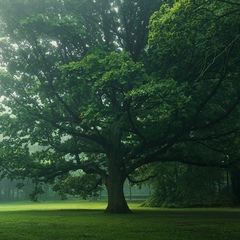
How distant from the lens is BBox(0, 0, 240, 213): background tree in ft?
64.1

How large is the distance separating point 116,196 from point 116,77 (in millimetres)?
11351

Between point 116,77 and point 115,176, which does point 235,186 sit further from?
point 116,77

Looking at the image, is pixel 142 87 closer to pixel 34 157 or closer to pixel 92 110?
pixel 92 110

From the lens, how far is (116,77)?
19.5 metres

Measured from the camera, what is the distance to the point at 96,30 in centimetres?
2722

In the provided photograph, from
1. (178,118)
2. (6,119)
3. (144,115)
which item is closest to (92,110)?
(144,115)

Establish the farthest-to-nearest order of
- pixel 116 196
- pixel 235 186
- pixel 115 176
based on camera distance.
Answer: pixel 235 186
pixel 115 176
pixel 116 196

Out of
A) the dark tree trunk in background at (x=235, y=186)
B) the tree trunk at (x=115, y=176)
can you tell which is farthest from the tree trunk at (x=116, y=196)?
the dark tree trunk in background at (x=235, y=186)

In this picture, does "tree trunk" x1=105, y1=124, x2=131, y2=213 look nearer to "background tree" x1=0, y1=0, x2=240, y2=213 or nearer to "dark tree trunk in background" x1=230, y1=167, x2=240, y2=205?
"background tree" x1=0, y1=0, x2=240, y2=213

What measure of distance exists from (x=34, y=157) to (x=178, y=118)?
15.7 metres

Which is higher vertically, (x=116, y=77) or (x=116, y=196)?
(x=116, y=77)

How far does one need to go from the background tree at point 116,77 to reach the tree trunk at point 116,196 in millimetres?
79

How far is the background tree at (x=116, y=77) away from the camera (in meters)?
19.5

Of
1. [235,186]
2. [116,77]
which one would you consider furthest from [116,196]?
[235,186]
